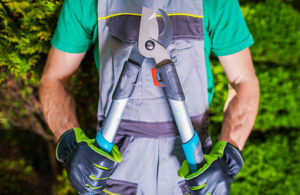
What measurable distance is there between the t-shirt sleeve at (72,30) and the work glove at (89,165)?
0.51 meters

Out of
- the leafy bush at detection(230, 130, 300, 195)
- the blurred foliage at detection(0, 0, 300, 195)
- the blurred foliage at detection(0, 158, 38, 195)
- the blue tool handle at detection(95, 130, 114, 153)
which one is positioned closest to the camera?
the blue tool handle at detection(95, 130, 114, 153)

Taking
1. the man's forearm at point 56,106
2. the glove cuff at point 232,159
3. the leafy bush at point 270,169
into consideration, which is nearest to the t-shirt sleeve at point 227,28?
the glove cuff at point 232,159

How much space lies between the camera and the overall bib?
3.86ft

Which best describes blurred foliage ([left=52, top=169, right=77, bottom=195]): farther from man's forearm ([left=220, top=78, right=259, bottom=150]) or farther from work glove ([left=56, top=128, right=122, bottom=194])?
man's forearm ([left=220, top=78, right=259, bottom=150])

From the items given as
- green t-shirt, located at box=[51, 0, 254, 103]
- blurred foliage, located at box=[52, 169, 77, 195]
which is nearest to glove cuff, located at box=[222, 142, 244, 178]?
green t-shirt, located at box=[51, 0, 254, 103]

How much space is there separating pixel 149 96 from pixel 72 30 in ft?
1.77

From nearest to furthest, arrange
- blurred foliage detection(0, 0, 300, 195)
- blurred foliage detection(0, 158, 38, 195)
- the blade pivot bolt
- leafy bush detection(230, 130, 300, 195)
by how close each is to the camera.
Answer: the blade pivot bolt < blurred foliage detection(0, 0, 300, 195) < leafy bush detection(230, 130, 300, 195) < blurred foliage detection(0, 158, 38, 195)

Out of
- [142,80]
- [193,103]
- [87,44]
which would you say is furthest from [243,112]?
[87,44]

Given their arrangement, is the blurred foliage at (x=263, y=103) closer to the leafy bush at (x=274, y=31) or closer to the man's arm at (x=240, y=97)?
the leafy bush at (x=274, y=31)

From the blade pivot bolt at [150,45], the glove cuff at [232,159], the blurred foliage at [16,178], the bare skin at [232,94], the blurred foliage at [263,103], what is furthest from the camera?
the blurred foliage at [16,178]

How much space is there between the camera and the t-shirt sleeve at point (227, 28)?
3.91ft

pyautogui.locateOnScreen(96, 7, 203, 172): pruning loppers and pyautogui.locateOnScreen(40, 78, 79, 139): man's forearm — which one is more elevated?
pyautogui.locateOnScreen(96, 7, 203, 172): pruning loppers

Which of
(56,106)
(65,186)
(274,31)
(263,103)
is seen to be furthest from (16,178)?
(274,31)

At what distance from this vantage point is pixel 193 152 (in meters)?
1.06
